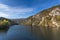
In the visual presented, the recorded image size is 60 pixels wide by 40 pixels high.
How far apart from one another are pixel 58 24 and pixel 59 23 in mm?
2992

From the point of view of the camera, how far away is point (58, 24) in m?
198

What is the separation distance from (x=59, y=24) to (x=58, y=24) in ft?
5.57

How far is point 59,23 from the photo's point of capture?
200 metres

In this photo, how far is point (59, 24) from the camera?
646ft

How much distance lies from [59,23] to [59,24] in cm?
328
